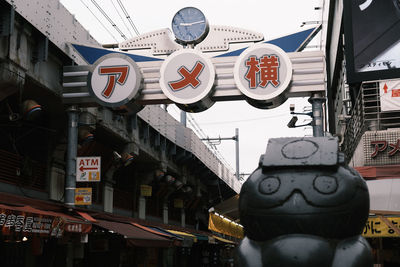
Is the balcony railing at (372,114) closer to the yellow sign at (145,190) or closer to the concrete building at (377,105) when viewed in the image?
the concrete building at (377,105)

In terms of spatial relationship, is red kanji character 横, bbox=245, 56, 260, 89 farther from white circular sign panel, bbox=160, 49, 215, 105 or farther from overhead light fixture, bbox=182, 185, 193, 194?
overhead light fixture, bbox=182, 185, 193, 194

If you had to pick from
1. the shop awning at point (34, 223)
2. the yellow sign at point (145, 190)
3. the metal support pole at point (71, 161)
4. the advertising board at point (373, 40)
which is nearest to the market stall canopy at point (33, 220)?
the shop awning at point (34, 223)

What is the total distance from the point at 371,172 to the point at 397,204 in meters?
1.14

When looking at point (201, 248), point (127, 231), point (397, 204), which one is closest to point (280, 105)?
point (397, 204)

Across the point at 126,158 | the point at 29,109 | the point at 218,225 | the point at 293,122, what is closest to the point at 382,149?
the point at 293,122

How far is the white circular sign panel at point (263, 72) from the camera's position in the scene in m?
15.2

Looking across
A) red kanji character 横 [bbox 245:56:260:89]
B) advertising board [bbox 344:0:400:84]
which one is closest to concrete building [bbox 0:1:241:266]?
red kanji character 横 [bbox 245:56:260:89]

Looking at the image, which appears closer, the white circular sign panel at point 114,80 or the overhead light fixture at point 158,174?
the white circular sign panel at point 114,80

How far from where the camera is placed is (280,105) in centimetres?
1597

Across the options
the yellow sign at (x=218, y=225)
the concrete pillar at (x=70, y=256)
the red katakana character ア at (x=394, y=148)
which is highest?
the red katakana character ア at (x=394, y=148)

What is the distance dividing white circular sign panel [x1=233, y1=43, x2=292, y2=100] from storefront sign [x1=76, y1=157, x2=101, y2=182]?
4642mm

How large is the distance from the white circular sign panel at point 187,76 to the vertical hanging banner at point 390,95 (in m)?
4.76

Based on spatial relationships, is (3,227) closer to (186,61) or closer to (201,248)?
(186,61)

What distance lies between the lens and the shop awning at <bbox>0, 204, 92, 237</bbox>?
1080 cm
